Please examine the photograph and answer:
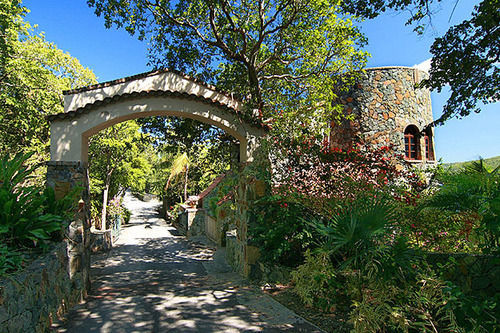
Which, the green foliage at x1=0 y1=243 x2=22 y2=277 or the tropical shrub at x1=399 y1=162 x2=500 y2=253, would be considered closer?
the green foliage at x1=0 y1=243 x2=22 y2=277

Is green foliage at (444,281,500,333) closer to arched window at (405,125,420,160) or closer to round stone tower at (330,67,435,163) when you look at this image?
round stone tower at (330,67,435,163)

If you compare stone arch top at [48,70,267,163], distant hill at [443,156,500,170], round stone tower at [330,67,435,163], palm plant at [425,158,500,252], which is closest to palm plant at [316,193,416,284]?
palm plant at [425,158,500,252]

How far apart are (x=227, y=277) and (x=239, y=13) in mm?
8179

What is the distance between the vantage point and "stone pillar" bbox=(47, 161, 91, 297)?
567cm

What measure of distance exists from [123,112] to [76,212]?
2232mm

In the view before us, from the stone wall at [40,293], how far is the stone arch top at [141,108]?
2313mm

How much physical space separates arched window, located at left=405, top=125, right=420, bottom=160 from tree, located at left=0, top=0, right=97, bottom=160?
49.6 feet

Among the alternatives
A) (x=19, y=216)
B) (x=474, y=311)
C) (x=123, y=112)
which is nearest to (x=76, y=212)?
(x=19, y=216)

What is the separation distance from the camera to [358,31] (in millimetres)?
9320

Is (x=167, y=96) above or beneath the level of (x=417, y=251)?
above

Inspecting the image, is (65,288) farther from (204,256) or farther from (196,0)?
(196,0)


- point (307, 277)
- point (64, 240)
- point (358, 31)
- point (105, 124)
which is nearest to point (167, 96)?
point (105, 124)

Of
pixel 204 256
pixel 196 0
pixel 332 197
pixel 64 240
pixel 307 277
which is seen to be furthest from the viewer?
pixel 204 256

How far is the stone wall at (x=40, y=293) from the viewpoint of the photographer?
300 cm
